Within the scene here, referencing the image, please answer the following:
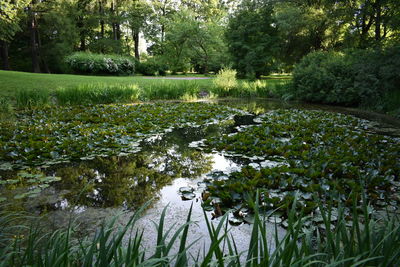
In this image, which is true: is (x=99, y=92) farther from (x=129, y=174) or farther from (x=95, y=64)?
(x=95, y=64)

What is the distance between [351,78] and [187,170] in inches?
313

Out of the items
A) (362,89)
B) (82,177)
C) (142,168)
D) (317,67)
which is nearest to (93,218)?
(82,177)

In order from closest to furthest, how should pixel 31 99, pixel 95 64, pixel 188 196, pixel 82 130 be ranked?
pixel 188 196, pixel 82 130, pixel 31 99, pixel 95 64

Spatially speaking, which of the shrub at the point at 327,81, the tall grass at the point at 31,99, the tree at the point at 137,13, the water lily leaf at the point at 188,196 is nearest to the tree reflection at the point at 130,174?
the water lily leaf at the point at 188,196

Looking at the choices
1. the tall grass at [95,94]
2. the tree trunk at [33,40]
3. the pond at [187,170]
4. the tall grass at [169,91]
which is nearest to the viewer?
the pond at [187,170]

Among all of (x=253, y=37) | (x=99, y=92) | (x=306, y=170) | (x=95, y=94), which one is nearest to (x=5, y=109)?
(x=95, y=94)

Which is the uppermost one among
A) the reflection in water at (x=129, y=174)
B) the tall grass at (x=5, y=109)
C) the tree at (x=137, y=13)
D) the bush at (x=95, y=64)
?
the tree at (x=137, y=13)

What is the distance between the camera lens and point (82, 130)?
4879 millimetres

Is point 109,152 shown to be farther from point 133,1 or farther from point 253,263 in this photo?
point 133,1

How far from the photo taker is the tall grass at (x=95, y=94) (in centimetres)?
817

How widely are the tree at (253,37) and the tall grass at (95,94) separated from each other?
9.79 metres

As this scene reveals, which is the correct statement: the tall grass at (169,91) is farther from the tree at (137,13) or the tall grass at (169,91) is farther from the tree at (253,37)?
the tree at (137,13)

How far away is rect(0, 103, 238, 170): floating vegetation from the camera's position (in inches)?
146

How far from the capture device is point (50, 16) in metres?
19.0
